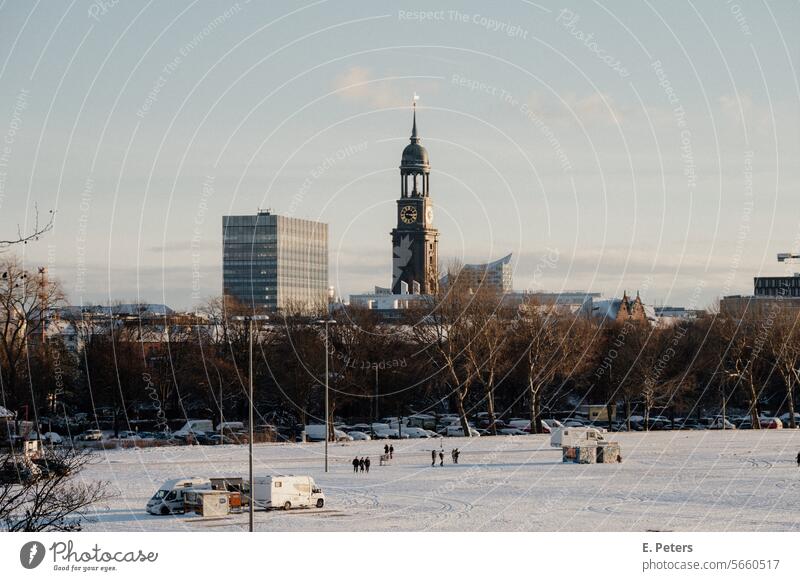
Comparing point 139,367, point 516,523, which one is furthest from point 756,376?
point 516,523

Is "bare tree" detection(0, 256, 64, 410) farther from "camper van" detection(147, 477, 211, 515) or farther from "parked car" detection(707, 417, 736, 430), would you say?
"parked car" detection(707, 417, 736, 430)

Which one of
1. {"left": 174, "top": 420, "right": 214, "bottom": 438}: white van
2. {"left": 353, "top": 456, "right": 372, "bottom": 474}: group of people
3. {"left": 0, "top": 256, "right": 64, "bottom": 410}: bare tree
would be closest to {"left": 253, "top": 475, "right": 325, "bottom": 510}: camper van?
{"left": 353, "top": 456, "right": 372, "bottom": 474}: group of people

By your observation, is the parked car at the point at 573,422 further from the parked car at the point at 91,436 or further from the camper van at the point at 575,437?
the parked car at the point at 91,436

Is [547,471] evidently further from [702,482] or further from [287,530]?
[287,530]

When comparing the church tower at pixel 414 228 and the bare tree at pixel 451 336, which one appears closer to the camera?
the bare tree at pixel 451 336

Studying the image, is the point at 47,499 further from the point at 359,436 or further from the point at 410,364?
the point at 410,364

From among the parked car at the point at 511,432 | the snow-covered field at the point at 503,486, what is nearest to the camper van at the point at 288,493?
the snow-covered field at the point at 503,486
